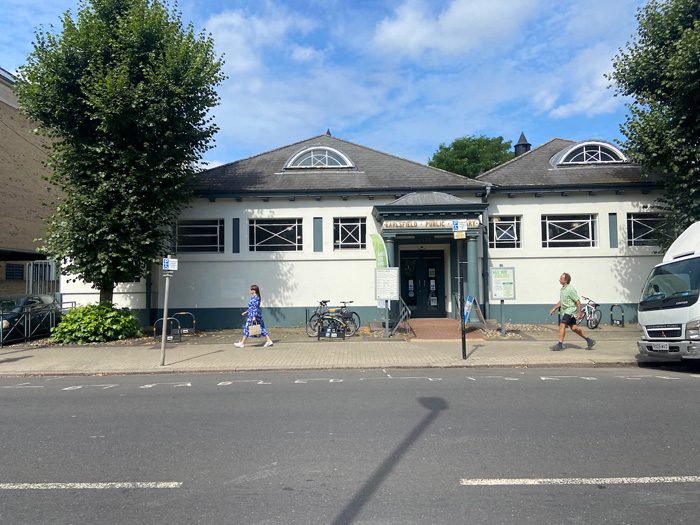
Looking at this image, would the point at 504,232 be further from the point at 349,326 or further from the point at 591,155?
the point at 349,326

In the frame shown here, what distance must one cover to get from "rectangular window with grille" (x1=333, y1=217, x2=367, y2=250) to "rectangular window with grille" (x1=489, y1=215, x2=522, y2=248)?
470cm

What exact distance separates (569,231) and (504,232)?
236 cm

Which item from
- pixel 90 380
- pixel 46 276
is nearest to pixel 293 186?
pixel 90 380

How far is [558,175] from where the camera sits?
58.2ft

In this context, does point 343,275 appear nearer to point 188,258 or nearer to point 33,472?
point 188,258

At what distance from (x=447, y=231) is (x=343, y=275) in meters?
4.03

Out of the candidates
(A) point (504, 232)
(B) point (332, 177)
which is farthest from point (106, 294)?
(A) point (504, 232)

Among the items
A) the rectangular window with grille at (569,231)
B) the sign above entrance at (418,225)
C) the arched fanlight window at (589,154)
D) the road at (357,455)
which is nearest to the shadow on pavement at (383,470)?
the road at (357,455)

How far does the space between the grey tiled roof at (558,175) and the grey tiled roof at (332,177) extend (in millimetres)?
1205

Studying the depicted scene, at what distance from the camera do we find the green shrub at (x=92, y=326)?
14039 millimetres

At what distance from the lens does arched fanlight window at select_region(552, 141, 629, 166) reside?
18.2 m

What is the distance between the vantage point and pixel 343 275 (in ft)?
56.3

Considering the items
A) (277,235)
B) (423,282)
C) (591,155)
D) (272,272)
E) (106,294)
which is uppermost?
(591,155)

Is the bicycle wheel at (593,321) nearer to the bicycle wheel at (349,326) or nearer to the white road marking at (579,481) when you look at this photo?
the bicycle wheel at (349,326)
